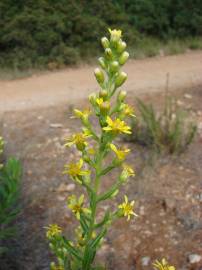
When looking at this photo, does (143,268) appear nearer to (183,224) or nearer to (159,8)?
(183,224)

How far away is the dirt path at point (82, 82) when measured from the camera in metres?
8.84

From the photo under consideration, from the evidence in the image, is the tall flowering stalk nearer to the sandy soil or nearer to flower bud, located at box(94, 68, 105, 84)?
flower bud, located at box(94, 68, 105, 84)

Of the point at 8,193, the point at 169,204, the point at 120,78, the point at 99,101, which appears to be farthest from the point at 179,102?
the point at 99,101

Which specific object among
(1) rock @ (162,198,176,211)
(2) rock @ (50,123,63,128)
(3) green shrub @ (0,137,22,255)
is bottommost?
(2) rock @ (50,123,63,128)

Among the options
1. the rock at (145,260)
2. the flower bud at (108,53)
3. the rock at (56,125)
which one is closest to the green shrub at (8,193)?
the rock at (145,260)

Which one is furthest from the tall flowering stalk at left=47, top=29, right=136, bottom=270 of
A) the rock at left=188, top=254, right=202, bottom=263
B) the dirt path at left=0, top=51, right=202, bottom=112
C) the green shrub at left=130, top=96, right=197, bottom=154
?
the dirt path at left=0, top=51, right=202, bottom=112

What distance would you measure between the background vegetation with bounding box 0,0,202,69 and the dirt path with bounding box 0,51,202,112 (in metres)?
0.54

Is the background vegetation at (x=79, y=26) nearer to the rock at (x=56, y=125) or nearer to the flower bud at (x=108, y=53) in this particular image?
the rock at (x=56, y=125)

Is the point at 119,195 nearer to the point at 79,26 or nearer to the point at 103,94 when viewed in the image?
the point at 103,94

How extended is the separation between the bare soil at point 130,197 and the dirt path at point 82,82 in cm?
171

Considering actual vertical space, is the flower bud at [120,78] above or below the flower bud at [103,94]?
above

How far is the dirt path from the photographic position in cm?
884

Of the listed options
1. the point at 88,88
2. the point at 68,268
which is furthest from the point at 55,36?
the point at 68,268

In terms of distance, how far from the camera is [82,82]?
991 cm
